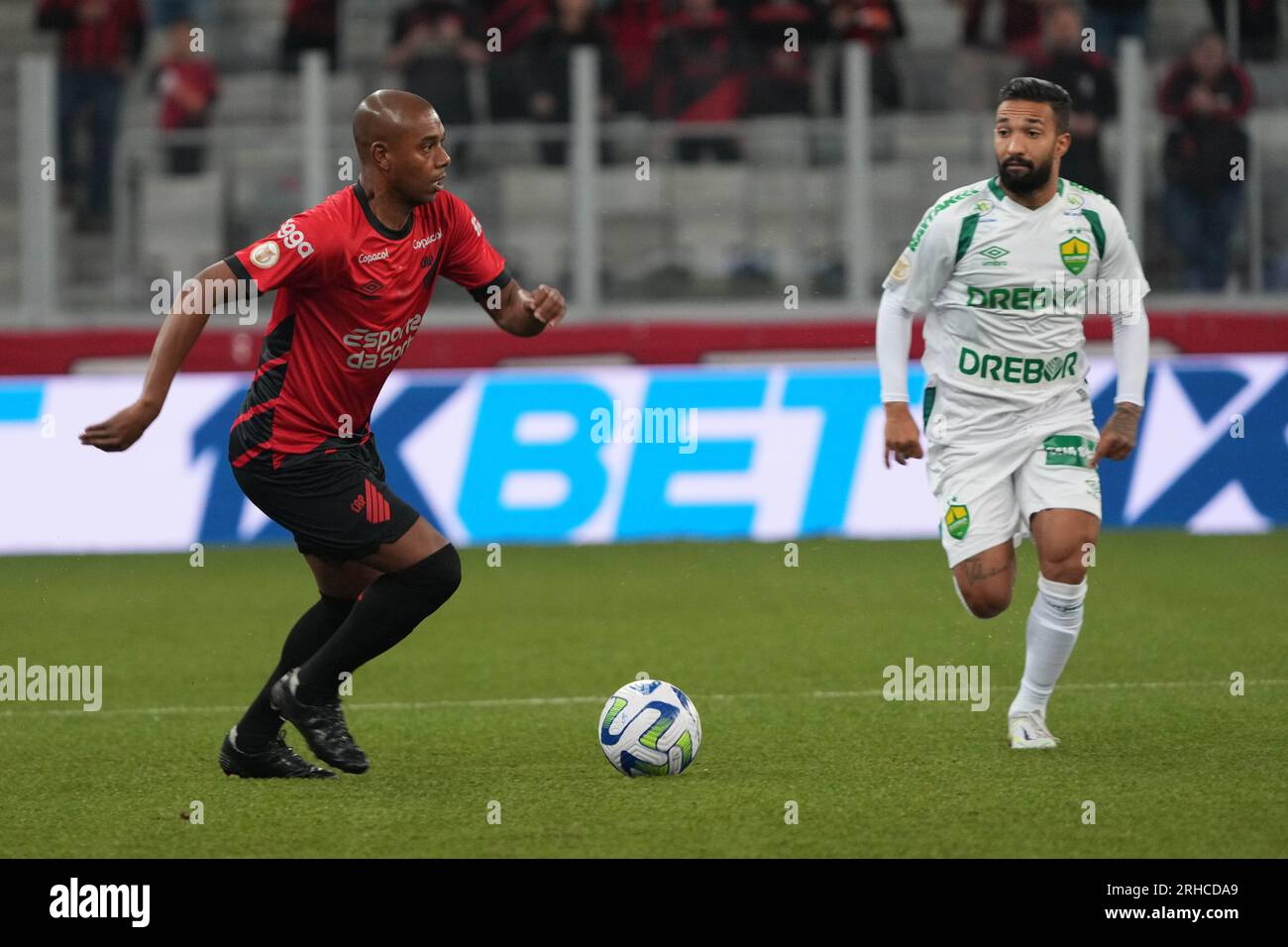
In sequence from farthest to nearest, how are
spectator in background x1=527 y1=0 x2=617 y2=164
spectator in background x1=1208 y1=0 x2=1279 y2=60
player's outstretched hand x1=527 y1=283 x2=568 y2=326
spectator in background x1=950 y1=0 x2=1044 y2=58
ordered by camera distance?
spectator in background x1=950 y1=0 x2=1044 y2=58 → spectator in background x1=1208 y1=0 x2=1279 y2=60 → spectator in background x1=527 y1=0 x2=617 y2=164 → player's outstretched hand x1=527 y1=283 x2=568 y2=326

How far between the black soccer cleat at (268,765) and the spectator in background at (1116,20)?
994 cm

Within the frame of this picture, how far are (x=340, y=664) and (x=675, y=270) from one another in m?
7.64

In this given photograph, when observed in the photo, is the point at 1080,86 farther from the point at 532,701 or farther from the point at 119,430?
the point at 119,430

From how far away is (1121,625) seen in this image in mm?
9547

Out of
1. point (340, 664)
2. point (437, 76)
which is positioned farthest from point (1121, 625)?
point (437, 76)

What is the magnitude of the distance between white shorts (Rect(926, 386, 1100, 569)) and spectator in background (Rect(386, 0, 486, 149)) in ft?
24.2

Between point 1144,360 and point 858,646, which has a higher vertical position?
point 1144,360

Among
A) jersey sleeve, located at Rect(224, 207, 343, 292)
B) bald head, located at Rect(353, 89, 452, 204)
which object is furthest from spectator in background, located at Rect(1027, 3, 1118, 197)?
jersey sleeve, located at Rect(224, 207, 343, 292)

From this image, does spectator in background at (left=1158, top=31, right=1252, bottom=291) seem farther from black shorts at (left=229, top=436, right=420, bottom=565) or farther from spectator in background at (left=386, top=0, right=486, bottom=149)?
black shorts at (left=229, top=436, right=420, bottom=565)

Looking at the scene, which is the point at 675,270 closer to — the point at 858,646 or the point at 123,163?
the point at 123,163

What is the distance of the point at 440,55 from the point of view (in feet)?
45.3

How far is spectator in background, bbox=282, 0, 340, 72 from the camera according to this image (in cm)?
1482
